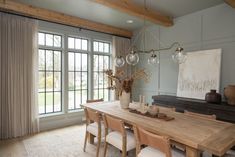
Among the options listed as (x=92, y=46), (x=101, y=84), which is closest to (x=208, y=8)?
(x=92, y=46)

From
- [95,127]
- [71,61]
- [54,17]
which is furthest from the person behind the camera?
[71,61]

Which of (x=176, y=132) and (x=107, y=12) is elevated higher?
(x=107, y=12)

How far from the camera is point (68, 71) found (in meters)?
4.66

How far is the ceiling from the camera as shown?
138 inches

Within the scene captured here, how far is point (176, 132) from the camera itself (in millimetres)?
1801

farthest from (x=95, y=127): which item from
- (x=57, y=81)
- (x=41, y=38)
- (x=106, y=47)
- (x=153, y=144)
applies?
(x=106, y=47)

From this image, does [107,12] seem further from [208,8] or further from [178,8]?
[208,8]

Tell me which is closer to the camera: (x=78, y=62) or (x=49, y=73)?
(x=49, y=73)

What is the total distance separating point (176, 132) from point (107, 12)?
130 inches

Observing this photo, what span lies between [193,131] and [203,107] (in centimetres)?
168

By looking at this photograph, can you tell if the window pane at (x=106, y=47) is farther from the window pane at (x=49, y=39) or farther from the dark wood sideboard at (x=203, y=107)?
the dark wood sideboard at (x=203, y=107)

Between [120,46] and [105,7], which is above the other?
[105,7]

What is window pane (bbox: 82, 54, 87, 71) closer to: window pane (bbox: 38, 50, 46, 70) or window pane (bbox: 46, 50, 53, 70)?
window pane (bbox: 46, 50, 53, 70)

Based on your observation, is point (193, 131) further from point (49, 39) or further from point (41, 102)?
point (49, 39)
